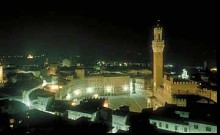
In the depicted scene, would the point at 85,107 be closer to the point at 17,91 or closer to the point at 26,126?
the point at 26,126

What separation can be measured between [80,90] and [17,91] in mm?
7198

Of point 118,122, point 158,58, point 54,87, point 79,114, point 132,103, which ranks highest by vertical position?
point 158,58

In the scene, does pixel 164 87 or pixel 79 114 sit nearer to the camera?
pixel 79 114

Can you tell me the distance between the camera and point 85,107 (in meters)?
17.0

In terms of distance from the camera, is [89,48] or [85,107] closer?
[85,107]

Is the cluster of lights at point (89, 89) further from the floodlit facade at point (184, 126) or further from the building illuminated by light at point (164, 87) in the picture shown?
the floodlit facade at point (184, 126)

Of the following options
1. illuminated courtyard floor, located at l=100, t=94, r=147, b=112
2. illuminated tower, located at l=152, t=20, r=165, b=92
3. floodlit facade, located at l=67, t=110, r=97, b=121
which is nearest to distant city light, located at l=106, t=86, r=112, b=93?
illuminated courtyard floor, located at l=100, t=94, r=147, b=112

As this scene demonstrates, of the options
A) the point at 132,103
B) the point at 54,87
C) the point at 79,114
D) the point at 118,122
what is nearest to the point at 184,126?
the point at 118,122

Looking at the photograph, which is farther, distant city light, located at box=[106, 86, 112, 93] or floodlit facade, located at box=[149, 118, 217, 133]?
distant city light, located at box=[106, 86, 112, 93]

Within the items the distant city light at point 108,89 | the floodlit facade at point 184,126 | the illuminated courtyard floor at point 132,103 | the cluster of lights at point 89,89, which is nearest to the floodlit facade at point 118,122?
the floodlit facade at point 184,126

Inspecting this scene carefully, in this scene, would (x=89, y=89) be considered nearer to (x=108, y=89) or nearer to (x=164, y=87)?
(x=108, y=89)

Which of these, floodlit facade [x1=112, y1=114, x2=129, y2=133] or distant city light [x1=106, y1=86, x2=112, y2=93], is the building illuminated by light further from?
distant city light [x1=106, y1=86, x2=112, y2=93]

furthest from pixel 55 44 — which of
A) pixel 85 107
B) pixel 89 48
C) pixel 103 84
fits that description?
pixel 85 107

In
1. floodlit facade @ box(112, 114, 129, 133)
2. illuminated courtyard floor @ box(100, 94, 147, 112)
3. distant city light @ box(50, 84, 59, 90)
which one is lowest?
illuminated courtyard floor @ box(100, 94, 147, 112)
